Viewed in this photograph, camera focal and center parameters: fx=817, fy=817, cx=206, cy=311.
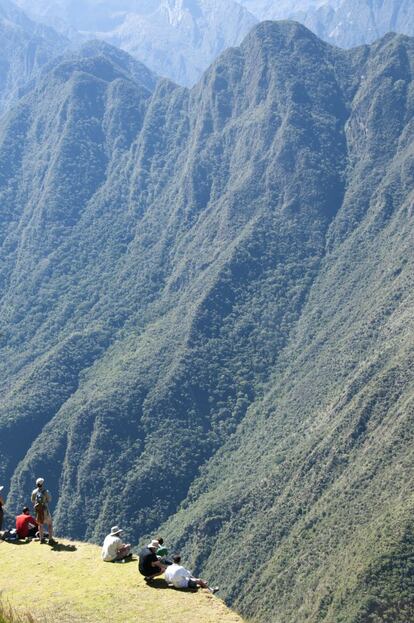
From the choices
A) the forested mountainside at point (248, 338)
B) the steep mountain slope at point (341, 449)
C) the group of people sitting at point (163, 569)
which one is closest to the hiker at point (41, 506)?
the group of people sitting at point (163, 569)

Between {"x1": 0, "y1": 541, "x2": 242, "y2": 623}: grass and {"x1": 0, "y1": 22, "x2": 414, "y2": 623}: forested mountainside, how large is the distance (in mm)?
47591

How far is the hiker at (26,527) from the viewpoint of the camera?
33.9 m

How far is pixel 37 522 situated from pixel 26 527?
93 centimetres

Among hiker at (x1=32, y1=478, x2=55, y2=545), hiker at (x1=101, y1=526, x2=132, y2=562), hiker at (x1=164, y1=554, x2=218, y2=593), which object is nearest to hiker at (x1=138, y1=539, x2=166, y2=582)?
hiker at (x1=164, y1=554, x2=218, y2=593)

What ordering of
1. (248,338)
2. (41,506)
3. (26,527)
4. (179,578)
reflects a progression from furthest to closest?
(248,338) < (26,527) < (41,506) < (179,578)

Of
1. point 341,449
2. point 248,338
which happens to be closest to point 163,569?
point 341,449

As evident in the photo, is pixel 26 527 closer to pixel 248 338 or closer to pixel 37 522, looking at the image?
pixel 37 522

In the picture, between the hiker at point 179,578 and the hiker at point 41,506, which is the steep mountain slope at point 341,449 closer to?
the hiker at point 41,506

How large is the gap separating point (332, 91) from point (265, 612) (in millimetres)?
125044

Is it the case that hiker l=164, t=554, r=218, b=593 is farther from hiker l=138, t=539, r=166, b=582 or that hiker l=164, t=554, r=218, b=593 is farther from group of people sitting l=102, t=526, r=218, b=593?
hiker l=138, t=539, r=166, b=582

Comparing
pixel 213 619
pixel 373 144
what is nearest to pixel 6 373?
pixel 373 144

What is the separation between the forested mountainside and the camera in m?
92.9

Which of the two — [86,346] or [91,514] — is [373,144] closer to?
[86,346]

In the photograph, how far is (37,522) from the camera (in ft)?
110
